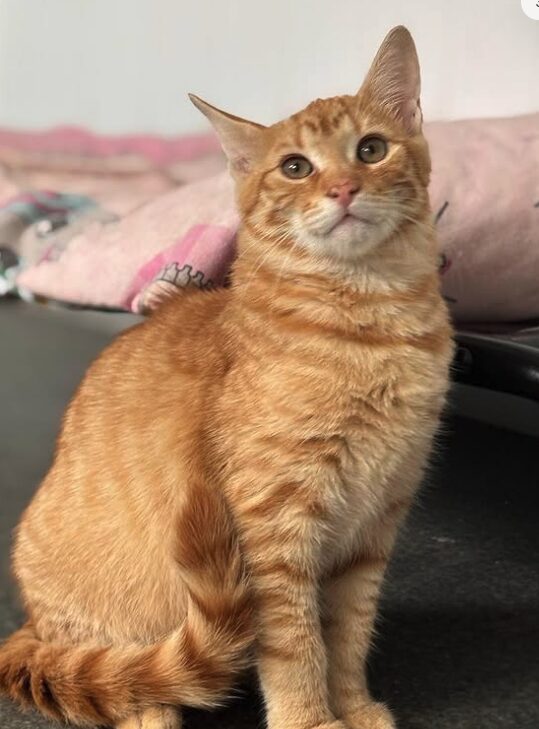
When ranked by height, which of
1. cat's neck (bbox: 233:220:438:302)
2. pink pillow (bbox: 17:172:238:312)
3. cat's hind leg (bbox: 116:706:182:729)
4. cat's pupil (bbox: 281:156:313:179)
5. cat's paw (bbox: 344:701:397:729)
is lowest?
cat's paw (bbox: 344:701:397:729)

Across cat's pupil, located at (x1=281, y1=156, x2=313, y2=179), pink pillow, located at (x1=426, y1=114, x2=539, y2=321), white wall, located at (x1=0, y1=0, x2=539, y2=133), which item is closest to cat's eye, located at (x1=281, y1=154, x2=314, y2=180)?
cat's pupil, located at (x1=281, y1=156, x2=313, y2=179)

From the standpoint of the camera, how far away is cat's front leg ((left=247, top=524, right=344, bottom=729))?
39.1 inches

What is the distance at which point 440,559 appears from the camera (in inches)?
59.2

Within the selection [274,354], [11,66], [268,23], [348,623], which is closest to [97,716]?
[348,623]

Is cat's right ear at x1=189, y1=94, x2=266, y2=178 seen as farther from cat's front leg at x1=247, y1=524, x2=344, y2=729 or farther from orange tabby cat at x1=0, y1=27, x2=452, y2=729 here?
cat's front leg at x1=247, y1=524, x2=344, y2=729

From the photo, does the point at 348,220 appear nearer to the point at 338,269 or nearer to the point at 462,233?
the point at 338,269

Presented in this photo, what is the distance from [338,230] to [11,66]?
2.52m

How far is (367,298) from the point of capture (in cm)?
105

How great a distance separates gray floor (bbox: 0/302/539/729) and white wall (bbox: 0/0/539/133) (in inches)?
31.9

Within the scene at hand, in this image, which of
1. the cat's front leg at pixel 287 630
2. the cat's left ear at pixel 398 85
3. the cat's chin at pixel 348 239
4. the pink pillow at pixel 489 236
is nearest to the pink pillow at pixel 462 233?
the pink pillow at pixel 489 236

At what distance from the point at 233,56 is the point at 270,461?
1960 millimetres

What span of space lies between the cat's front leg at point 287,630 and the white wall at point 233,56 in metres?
1.43

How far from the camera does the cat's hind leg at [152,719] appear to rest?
3.35 ft

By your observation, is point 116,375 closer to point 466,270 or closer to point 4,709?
point 4,709
